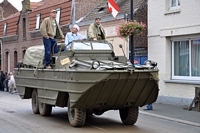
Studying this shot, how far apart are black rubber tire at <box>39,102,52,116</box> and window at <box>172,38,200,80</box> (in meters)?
6.74

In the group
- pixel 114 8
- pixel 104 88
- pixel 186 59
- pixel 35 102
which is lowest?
pixel 35 102

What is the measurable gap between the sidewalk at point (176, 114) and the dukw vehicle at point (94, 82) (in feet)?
6.93

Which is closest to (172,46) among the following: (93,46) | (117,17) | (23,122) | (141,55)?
(141,55)

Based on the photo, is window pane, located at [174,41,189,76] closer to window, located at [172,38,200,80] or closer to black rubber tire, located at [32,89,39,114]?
window, located at [172,38,200,80]

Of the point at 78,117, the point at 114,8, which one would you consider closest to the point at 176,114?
the point at 78,117

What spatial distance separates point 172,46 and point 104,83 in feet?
29.9

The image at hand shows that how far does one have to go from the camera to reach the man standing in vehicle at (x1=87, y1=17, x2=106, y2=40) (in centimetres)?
1289

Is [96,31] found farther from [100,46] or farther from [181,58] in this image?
[181,58]

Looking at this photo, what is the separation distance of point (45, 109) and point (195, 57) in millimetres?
7334

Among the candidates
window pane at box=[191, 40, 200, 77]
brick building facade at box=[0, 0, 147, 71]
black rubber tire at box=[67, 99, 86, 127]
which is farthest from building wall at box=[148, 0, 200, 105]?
black rubber tire at box=[67, 99, 86, 127]

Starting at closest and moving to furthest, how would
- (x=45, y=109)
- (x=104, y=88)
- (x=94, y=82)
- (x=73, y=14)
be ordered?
(x=94, y=82)
(x=104, y=88)
(x=45, y=109)
(x=73, y=14)

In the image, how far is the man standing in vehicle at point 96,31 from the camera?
12.9m

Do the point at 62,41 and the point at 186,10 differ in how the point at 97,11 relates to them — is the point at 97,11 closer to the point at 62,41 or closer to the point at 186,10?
the point at 186,10

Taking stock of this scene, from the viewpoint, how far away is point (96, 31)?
1312 centimetres
